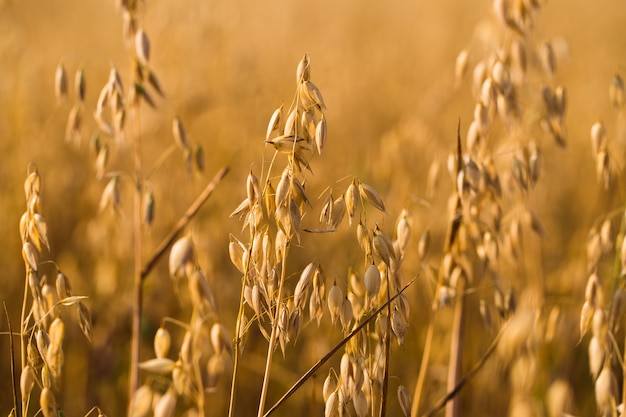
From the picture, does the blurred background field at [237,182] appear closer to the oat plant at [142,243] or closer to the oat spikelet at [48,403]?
the oat plant at [142,243]

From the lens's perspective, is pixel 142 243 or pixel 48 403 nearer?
pixel 48 403

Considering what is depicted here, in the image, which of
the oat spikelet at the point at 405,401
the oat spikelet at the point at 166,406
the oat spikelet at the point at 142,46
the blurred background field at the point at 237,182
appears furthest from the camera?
the blurred background field at the point at 237,182

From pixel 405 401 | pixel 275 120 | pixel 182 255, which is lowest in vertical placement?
pixel 405 401

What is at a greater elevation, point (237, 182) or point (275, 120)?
point (237, 182)

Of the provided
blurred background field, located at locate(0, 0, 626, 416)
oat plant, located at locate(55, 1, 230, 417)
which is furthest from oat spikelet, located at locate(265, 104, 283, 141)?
oat plant, located at locate(55, 1, 230, 417)

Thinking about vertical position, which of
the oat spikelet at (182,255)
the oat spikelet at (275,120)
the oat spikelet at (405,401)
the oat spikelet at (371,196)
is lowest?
the oat spikelet at (405,401)

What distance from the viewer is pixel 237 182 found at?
2773mm

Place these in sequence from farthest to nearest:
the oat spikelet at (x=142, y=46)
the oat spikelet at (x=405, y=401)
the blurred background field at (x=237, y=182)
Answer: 1. the blurred background field at (x=237, y=182)
2. the oat spikelet at (x=142, y=46)
3. the oat spikelet at (x=405, y=401)

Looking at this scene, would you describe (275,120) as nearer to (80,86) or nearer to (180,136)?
(180,136)

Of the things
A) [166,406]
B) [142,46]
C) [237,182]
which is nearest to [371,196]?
[166,406]

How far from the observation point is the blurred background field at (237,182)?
1966 mm

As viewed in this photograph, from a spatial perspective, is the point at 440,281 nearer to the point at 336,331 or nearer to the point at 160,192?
the point at 336,331

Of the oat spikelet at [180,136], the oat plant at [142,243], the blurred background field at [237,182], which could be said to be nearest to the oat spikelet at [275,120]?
the blurred background field at [237,182]

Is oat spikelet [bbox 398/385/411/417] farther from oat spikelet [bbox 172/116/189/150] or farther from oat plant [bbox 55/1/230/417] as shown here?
oat spikelet [bbox 172/116/189/150]
